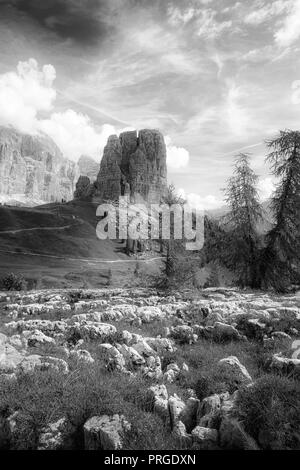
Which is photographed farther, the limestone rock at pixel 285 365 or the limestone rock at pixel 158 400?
the limestone rock at pixel 285 365

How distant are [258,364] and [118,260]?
173 metres

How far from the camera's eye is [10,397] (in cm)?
612

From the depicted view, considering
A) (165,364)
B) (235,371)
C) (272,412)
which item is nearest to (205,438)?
(272,412)

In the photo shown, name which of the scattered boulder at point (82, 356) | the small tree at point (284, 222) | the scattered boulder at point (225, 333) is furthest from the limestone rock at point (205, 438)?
the small tree at point (284, 222)

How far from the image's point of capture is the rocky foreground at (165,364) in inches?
207

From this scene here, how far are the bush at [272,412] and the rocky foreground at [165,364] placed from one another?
31 millimetres

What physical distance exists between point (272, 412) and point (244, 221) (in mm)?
26573

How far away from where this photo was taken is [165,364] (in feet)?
28.3

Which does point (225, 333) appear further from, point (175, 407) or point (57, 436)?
point (57, 436)

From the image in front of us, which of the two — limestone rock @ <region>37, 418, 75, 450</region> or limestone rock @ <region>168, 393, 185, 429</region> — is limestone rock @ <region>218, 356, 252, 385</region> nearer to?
limestone rock @ <region>168, 393, 185, 429</region>

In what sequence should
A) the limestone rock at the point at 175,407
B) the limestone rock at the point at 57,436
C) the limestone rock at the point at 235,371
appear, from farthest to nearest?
the limestone rock at the point at 235,371
the limestone rock at the point at 175,407
the limestone rock at the point at 57,436

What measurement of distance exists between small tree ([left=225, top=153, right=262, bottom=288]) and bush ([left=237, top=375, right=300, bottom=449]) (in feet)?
79.2

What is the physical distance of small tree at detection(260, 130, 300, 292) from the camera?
1072 inches

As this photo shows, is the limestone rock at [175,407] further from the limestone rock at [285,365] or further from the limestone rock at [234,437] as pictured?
the limestone rock at [285,365]
